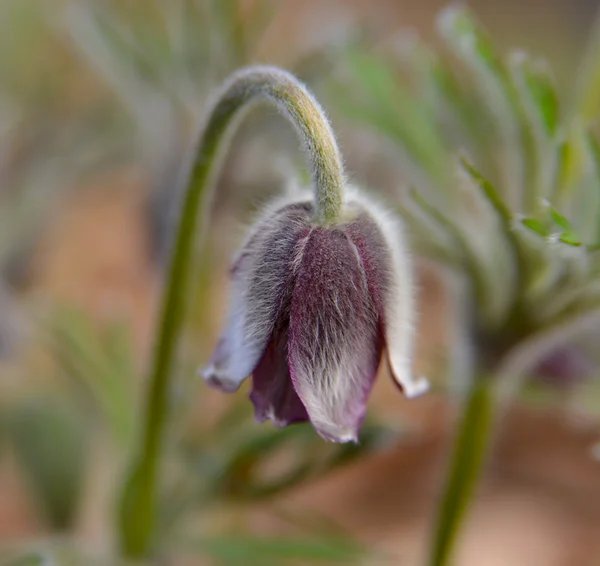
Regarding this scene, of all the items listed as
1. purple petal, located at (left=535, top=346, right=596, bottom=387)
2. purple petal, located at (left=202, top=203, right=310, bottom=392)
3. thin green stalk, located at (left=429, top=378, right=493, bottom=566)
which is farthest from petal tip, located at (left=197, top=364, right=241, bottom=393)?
purple petal, located at (left=535, top=346, right=596, bottom=387)

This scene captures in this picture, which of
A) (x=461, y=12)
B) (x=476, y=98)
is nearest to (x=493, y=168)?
(x=476, y=98)

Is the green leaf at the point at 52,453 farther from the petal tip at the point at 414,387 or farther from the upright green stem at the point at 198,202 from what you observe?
the petal tip at the point at 414,387

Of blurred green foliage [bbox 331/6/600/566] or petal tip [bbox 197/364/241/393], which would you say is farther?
blurred green foliage [bbox 331/6/600/566]

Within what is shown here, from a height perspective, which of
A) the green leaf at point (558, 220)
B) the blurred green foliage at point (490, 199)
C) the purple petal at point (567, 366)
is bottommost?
the purple petal at point (567, 366)

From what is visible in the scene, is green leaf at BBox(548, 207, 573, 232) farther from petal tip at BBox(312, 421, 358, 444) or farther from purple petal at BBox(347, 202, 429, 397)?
petal tip at BBox(312, 421, 358, 444)

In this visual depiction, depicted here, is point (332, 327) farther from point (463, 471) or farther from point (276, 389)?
point (463, 471)

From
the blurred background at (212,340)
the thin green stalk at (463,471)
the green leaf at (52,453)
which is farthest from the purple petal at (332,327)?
the green leaf at (52,453)
